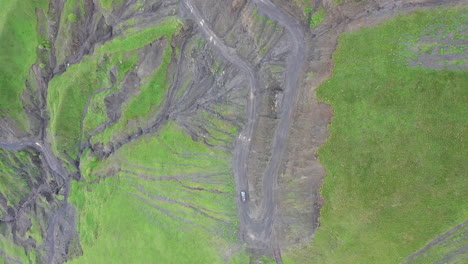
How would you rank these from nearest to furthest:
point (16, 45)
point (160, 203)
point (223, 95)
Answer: point (223, 95) < point (160, 203) < point (16, 45)

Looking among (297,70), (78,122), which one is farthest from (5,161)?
(297,70)

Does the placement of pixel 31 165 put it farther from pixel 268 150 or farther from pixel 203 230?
pixel 268 150

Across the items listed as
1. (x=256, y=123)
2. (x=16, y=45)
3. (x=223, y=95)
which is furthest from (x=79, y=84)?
(x=256, y=123)

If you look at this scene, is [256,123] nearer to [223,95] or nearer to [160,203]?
[223,95]

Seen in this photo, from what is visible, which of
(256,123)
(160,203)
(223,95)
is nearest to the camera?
(256,123)

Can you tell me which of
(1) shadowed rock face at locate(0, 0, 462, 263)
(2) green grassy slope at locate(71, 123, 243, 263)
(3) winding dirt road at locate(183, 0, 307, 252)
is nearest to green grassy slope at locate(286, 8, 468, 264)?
(1) shadowed rock face at locate(0, 0, 462, 263)

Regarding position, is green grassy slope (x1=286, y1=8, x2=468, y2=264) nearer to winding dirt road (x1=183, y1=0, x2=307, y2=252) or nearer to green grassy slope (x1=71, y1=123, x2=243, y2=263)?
winding dirt road (x1=183, y1=0, x2=307, y2=252)

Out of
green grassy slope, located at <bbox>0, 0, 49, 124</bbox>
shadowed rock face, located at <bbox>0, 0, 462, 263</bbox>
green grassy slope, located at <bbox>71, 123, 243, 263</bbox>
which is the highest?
green grassy slope, located at <bbox>0, 0, 49, 124</bbox>
